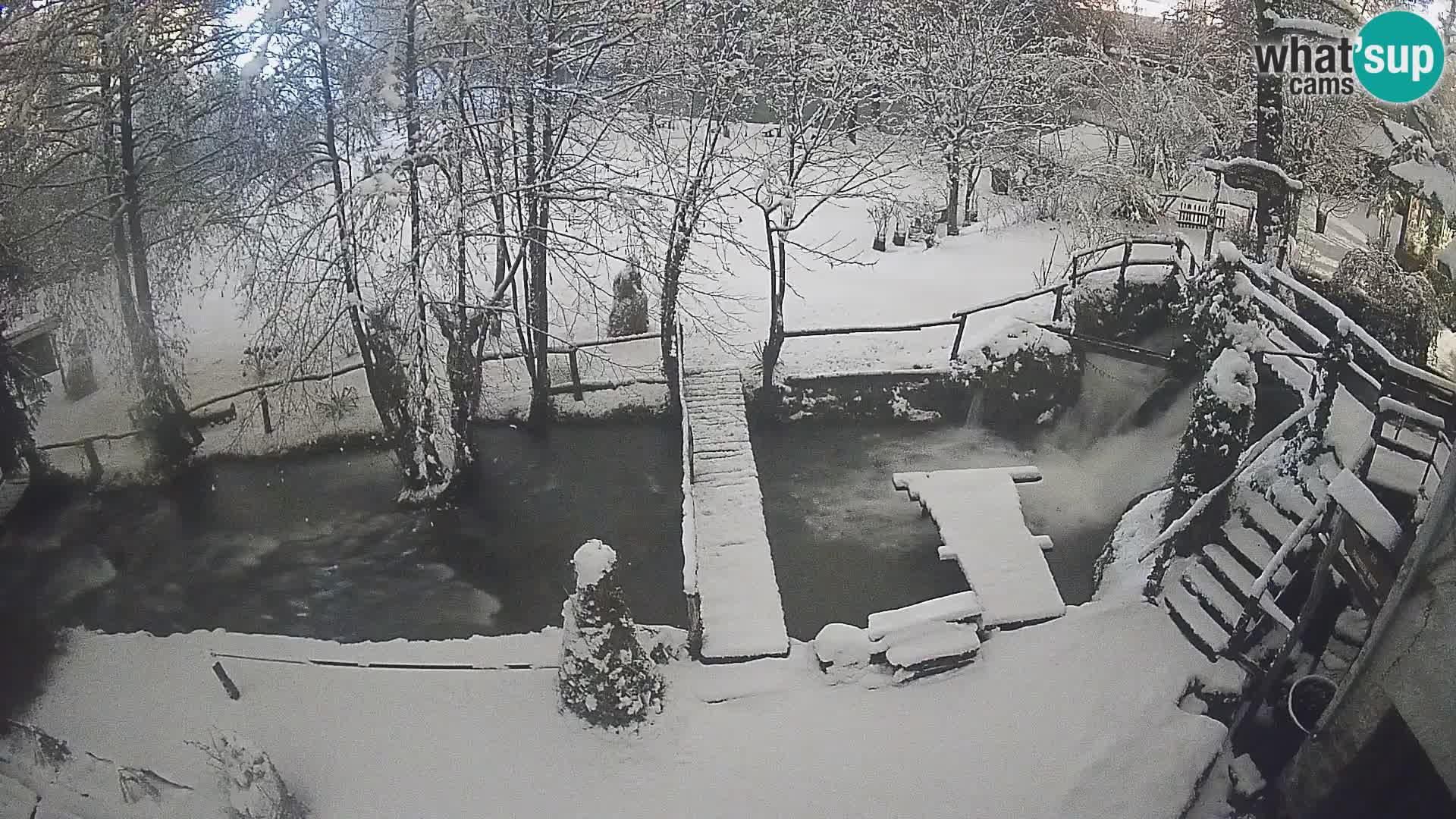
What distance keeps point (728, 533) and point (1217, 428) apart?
3165mm

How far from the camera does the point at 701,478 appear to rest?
708 cm

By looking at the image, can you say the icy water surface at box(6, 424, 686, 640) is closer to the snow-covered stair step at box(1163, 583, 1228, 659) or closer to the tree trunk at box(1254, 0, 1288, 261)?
the snow-covered stair step at box(1163, 583, 1228, 659)

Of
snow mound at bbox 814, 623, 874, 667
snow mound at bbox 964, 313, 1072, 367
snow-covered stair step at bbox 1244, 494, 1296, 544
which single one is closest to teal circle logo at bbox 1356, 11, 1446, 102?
snow-covered stair step at bbox 1244, 494, 1296, 544

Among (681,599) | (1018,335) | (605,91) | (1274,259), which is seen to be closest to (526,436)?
(681,599)

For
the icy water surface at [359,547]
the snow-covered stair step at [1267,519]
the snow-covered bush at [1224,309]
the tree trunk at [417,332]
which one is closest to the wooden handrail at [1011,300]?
the snow-covered bush at [1224,309]

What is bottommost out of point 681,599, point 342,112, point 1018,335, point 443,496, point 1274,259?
point 681,599

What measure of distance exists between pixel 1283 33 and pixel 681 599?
5.92 m

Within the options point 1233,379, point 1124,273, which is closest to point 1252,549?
point 1233,379

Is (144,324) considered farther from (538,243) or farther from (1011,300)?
(1011,300)

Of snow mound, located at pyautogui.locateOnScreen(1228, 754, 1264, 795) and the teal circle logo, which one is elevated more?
the teal circle logo

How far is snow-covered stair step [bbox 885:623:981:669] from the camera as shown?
5082mm

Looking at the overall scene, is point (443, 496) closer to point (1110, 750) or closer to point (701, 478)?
point (701, 478)

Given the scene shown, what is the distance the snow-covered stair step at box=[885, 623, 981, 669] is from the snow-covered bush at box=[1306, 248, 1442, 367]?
270cm

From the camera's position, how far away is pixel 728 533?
642cm
